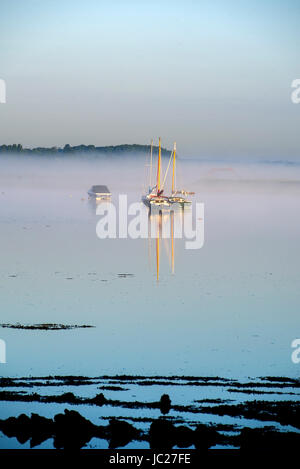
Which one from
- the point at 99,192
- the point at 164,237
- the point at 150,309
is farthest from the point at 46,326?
the point at 99,192

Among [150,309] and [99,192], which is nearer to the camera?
[150,309]

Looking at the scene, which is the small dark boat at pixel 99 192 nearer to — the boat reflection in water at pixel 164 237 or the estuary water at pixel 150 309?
the boat reflection in water at pixel 164 237

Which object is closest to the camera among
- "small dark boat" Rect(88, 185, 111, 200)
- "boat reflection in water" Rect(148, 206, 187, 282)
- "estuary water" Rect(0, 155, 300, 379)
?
"estuary water" Rect(0, 155, 300, 379)

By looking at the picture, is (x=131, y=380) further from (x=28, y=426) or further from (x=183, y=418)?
(x=28, y=426)

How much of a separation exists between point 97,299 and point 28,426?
496 inches

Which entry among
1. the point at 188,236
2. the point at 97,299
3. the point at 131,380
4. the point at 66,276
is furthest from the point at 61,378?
the point at 188,236

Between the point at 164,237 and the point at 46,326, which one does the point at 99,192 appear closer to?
the point at 164,237

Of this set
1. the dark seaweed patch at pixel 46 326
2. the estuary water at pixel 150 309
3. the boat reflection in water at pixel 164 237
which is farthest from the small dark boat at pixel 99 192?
the dark seaweed patch at pixel 46 326

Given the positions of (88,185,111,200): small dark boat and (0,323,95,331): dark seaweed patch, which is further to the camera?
(88,185,111,200): small dark boat

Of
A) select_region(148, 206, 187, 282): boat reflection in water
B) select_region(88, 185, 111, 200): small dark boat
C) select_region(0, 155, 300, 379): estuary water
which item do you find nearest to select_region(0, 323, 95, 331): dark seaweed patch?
select_region(0, 155, 300, 379): estuary water

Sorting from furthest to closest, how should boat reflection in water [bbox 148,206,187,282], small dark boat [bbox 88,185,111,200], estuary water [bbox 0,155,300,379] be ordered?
small dark boat [bbox 88,185,111,200], boat reflection in water [bbox 148,206,187,282], estuary water [bbox 0,155,300,379]

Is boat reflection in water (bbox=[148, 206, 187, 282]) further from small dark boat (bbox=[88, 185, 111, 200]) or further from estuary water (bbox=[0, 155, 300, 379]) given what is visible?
small dark boat (bbox=[88, 185, 111, 200])

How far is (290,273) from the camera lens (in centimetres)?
3162

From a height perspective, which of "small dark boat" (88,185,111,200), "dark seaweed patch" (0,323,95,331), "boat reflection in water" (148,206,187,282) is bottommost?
"dark seaweed patch" (0,323,95,331)
